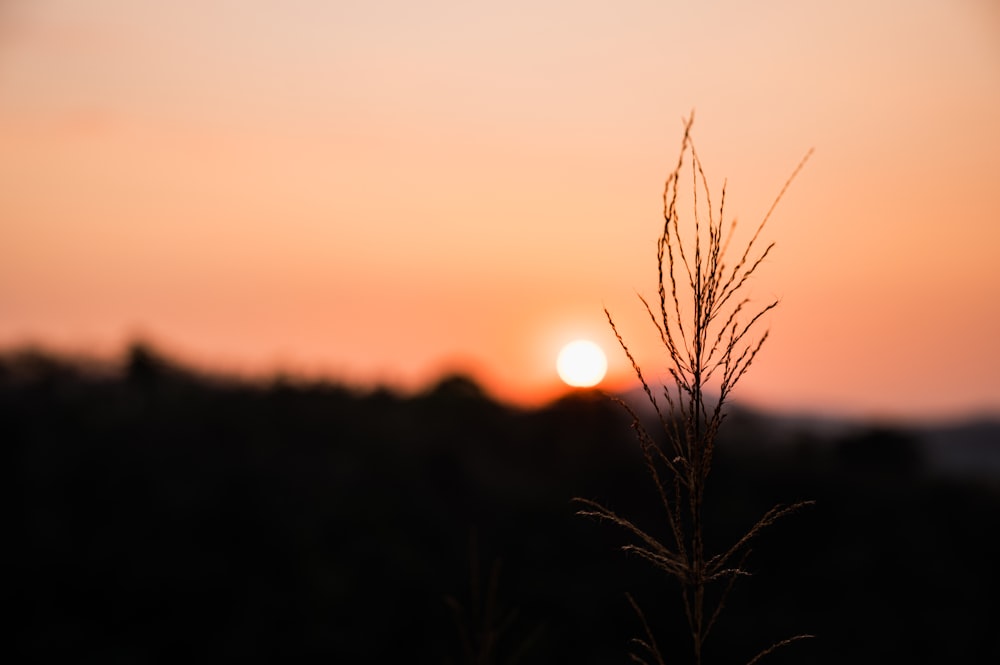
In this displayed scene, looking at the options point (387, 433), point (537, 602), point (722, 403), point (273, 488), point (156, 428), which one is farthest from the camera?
point (387, 433)

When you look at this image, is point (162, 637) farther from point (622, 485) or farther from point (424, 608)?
point (622, 485)

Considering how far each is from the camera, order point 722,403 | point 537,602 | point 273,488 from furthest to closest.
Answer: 1. point 273,488
2. point 537,602
3. point 722,403

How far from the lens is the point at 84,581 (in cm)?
1608

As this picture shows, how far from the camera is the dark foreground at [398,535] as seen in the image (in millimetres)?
15562

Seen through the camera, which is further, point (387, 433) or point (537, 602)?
point (387, 433)

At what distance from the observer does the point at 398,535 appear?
18.2 meters

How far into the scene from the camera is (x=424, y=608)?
1627 centimetres

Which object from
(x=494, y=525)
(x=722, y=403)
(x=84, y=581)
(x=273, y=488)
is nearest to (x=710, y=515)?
(x=494, y=525)

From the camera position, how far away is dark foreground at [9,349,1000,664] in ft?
51.1

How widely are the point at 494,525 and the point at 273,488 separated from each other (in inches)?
180

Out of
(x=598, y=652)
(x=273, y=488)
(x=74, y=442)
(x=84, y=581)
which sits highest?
(x=74, y=442)

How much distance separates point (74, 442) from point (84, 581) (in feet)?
14.3

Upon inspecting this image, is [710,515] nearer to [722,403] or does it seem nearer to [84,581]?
[84,581]

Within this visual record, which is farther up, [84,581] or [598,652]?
[84,581]
